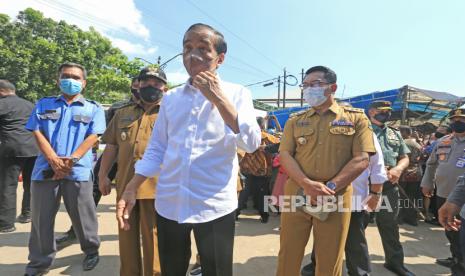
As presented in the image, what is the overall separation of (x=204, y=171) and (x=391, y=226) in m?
2.79

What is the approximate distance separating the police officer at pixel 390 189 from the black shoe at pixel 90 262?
10.4 ft

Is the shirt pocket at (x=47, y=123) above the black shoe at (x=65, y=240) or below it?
above

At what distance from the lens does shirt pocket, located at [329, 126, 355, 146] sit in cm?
236

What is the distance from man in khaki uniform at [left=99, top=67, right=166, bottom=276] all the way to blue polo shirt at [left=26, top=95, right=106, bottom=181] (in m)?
0.51

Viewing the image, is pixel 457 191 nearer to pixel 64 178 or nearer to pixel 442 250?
pixel 442 250

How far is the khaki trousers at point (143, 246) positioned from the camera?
2.53m

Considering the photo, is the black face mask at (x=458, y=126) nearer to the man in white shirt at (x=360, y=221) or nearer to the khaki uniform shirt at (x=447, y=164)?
the khaki uniform shirt at (x=447, y=164)

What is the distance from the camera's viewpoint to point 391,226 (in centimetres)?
344

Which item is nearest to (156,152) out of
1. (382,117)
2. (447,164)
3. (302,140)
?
(302,140)

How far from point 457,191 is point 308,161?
102 cm

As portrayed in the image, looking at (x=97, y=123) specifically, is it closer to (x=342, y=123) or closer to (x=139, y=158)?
(x=139, y=158)

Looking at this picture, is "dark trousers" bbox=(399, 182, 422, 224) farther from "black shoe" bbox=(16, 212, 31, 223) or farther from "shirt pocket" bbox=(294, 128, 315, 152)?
"black shoe" bbox=(16, 212, 31, 223)

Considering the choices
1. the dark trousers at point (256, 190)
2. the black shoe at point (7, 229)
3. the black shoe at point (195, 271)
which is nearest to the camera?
the black shoe at point (195, 271)

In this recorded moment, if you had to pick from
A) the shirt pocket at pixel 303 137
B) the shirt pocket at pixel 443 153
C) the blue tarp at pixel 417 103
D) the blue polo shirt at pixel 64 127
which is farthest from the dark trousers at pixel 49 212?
the blue tarp at pixel 417 103
